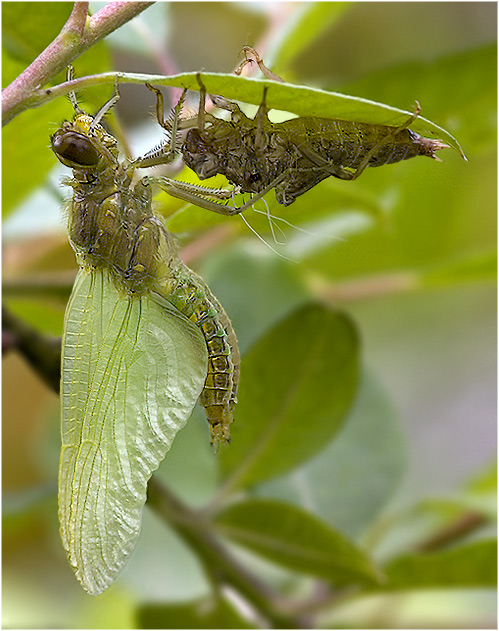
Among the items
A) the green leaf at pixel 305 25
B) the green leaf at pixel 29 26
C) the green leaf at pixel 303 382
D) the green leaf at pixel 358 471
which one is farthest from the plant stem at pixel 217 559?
the green leaf at pixel 305 25

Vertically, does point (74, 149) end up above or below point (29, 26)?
below

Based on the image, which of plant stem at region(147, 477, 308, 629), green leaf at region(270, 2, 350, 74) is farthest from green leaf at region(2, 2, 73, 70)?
plant stem at region(147, 477, 308, 629)

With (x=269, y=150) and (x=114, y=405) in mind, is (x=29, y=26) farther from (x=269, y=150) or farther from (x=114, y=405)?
(x=114, y=405)

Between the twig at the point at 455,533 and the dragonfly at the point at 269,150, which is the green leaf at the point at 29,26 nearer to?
the dragonfly at the point at 269,150

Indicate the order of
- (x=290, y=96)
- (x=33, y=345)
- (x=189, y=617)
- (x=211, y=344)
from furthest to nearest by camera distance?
(x=189, y=617)
(x=33, y=345)
(x=211, y=344)
(x=290, y=96)

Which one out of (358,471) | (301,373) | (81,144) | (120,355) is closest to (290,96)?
(81,144)

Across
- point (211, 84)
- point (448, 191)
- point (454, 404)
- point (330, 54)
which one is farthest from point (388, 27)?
point (211, 84)
